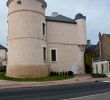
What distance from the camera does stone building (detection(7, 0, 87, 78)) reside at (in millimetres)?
39500

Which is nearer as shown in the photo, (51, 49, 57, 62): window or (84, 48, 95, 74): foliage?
(51, 49, 57, 62): window

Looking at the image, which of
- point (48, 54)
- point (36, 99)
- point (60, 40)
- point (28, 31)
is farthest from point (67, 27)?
point (36, 99)

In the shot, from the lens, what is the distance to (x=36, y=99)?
590 inches

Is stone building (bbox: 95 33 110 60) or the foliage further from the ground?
stone building (bbox: 95 33 110 60)

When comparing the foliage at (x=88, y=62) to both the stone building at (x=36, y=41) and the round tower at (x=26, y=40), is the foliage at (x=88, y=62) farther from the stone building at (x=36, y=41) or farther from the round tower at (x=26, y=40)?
the round tower at (x=26, y=40)

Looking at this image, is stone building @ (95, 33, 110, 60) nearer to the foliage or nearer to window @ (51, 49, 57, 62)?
the foliage

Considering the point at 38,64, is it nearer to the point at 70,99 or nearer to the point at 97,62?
the point at 97,62

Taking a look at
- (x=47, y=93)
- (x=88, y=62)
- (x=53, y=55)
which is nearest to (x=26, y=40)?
(x=53, y=55)

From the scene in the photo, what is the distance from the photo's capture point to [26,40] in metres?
39.8

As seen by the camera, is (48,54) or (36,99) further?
(48,54)

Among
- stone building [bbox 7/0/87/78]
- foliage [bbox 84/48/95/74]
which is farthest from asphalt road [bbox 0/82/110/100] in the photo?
foliage [bbox 84/48/95/74]

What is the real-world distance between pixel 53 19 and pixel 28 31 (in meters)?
6.62

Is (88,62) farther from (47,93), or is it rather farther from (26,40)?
(47,93)

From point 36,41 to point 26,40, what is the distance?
1.59m
